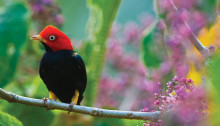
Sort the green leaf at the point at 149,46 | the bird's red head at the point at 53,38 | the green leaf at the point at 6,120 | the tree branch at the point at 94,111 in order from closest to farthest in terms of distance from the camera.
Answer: the tree branch at the point at 94,111 → the green leaf at the point at 6,120 → the bird's red head at the point at 53,38 → the green leaf at the point at 149,46

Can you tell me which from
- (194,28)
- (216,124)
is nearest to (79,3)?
(194,28)

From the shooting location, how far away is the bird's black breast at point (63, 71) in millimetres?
1333

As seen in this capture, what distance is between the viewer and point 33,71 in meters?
Answer: 2.21

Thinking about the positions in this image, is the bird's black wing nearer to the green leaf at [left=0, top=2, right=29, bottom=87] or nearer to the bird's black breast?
the bird's black breast

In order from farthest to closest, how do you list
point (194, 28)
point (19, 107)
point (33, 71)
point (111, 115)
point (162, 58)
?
point (33, 71)
point (162, 58)
point (19, 107)
point (194, 28)
point (111, 115)

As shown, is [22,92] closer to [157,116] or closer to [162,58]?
[162,58]

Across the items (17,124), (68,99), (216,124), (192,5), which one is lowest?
(216,124)

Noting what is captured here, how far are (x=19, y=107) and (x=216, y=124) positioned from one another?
1533 mm

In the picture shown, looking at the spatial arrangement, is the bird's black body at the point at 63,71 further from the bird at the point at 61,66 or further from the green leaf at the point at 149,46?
the green leaf at the point at 149,46

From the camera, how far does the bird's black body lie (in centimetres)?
133

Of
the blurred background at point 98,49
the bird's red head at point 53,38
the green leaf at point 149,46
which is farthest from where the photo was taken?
the green leaf at point 149,46

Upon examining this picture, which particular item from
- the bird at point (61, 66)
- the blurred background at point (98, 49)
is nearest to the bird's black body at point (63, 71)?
the bird at point (61, 66)

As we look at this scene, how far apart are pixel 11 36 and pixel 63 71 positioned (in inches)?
25.5

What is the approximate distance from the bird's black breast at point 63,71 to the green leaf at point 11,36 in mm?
406
